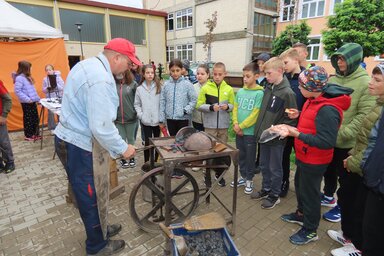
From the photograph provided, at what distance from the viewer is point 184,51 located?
100ft

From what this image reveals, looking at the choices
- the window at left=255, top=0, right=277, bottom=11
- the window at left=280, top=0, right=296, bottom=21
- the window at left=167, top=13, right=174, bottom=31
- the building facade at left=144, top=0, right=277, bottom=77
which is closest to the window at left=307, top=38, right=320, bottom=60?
the window at left=280, top=0, right=296, bottom=21

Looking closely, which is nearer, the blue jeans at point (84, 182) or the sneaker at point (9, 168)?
the blue jeans at point (84, 182)

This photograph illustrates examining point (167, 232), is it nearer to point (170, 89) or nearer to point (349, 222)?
point (349, 222)

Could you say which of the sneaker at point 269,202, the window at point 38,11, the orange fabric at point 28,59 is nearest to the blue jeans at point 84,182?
the sneaker at point 269,202

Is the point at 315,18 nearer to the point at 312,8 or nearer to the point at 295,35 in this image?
the point at 312,8

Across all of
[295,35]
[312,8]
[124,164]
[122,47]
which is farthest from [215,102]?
[312,8]

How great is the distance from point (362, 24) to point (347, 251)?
1580 cm

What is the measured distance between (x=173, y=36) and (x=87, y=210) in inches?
1225

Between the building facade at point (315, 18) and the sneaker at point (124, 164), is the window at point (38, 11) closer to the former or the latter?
the building facade at point (315, 18)

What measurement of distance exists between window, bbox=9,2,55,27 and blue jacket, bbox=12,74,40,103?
1869 cm

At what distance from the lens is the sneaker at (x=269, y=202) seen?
10.4 ft

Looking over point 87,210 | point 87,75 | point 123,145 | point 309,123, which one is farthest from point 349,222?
point 87,75

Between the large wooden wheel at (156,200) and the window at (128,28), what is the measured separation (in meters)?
24.7

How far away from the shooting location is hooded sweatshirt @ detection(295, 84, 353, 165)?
215cm
